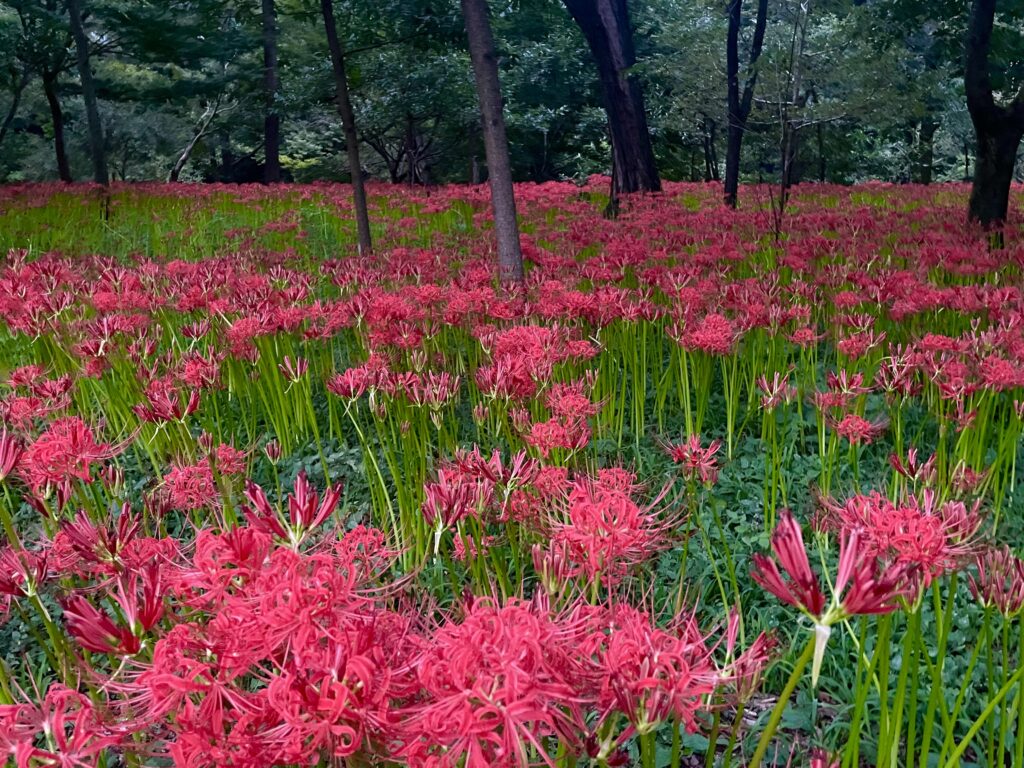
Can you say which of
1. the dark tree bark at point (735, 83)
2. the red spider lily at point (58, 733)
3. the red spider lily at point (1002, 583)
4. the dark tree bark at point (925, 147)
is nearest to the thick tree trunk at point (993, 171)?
the dark tree bark at point (735, 83)

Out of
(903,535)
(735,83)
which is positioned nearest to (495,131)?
(903,535)

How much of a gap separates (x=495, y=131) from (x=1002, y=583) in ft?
14.0

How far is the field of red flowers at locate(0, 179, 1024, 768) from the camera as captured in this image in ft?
2.81

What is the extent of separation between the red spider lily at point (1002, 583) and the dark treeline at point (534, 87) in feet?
21.2

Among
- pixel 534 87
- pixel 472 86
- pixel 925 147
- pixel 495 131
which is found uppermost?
pixel 534 87

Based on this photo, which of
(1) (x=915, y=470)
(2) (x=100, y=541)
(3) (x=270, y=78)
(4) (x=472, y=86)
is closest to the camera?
(2) (x=100, y=541)

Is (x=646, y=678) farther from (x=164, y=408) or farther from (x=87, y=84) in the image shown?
(x=87, y=84)

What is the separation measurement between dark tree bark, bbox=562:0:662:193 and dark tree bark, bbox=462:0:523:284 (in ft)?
25.3

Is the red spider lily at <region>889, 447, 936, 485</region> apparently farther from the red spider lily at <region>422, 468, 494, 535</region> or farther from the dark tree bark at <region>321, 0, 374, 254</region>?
the dark tree bark at <region>321, 0, 374, 254</region>

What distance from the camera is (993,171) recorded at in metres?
8.05

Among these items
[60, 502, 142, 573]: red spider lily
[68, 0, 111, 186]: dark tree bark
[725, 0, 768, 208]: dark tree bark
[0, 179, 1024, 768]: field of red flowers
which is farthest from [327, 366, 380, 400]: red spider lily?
[68, 0, 111, 186]: dark tree bark

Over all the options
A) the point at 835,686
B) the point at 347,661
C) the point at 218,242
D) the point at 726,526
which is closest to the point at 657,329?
the point at 726,526

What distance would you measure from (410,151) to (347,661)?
55.9ft

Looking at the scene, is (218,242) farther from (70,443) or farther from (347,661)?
(347,661)
